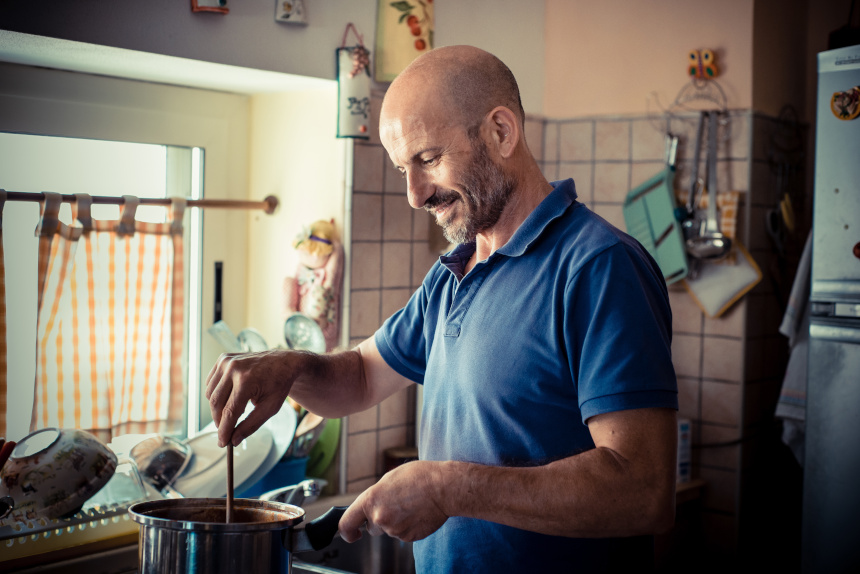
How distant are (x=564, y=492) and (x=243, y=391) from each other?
45cm

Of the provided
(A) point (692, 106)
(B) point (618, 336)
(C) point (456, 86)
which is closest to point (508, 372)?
(B) point (618, 336)

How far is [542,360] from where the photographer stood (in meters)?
1.03

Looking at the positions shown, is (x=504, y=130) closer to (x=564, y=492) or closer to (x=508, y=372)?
(x=508, y=372)

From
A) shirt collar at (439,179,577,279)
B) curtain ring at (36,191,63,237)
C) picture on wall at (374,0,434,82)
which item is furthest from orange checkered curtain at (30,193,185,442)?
shirt collar at (439,179,577,279)

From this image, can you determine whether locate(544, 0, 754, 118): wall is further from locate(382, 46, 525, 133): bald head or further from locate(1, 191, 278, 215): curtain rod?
locate(382, 46, 525, 133): bald head

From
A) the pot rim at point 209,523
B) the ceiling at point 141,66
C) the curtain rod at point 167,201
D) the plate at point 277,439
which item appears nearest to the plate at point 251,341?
the plate at point 277,439

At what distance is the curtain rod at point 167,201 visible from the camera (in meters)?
1.72

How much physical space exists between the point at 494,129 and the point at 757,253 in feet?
5.08

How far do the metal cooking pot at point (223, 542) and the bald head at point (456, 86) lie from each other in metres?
0.54

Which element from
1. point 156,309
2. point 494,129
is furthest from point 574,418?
point 156,309

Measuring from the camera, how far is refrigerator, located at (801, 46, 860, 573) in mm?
1914

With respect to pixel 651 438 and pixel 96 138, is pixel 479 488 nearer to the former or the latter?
pixel 651 438

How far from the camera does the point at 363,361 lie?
4.58 feet

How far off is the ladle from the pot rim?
1657 millimetres
